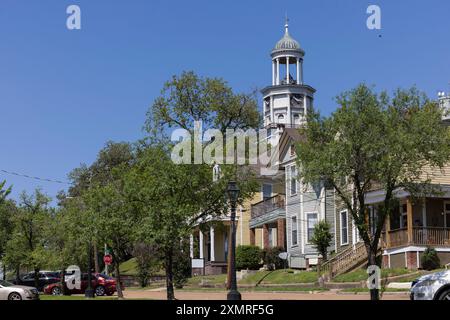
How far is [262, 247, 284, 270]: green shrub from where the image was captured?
51.1 metres

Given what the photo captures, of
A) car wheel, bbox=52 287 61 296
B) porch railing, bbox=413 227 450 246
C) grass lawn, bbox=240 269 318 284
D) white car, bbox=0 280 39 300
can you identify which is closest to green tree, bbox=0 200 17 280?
car wheel, bbox=52 287 61 296

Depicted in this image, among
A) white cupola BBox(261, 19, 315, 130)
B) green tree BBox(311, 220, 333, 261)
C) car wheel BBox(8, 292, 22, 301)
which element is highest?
white cupola BBox(261, 19, 315, 130)

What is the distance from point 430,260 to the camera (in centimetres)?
3666

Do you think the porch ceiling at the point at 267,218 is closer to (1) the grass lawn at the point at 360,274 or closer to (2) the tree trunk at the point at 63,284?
(1) the grass lawn at the point at 360,274

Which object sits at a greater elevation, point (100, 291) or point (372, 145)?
point (372, 145)

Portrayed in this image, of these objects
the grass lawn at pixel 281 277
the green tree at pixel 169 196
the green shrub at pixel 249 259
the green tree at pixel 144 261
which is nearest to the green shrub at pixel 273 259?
the grass lawn at pixel 281 277

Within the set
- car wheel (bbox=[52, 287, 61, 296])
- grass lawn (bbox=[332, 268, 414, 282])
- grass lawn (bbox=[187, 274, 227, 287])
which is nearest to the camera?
grass lawn (bbox=[332, 268, 414, 282])

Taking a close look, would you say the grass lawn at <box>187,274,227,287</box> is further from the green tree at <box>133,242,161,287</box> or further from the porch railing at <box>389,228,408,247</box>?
the porch railing at <box>389,228,408,247</box>

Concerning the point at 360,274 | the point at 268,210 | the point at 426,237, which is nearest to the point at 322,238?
the point at 360,274

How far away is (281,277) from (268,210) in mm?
11373

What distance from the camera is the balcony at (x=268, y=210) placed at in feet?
177

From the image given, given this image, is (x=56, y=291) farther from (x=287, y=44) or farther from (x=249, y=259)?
(x=287, y=44)

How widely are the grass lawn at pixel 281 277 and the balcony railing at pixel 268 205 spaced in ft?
Answer: 18.9

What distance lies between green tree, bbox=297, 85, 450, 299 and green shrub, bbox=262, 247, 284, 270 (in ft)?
79.6
